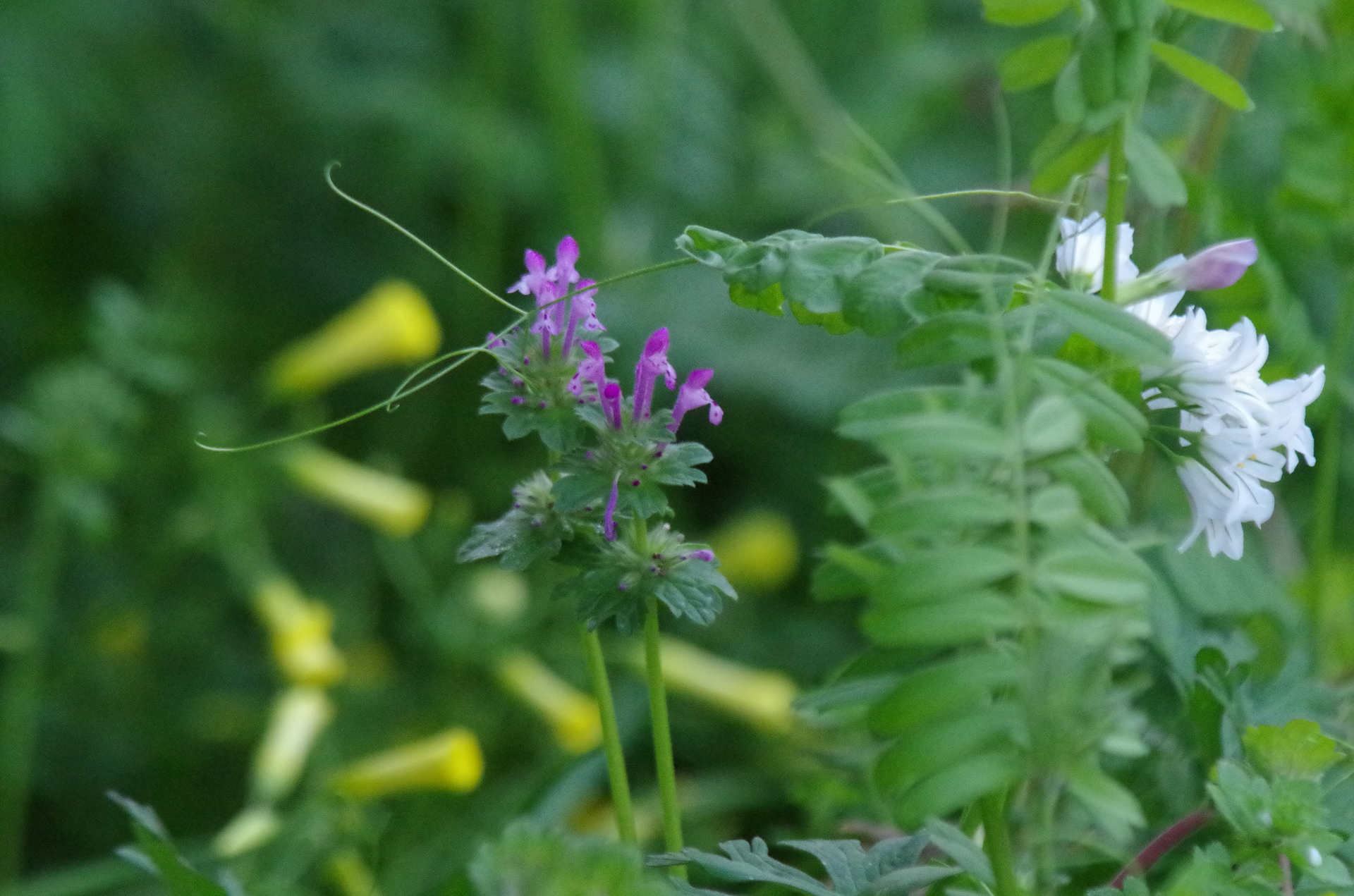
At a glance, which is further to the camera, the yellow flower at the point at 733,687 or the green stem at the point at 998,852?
the yellow flower at the point at 733,687

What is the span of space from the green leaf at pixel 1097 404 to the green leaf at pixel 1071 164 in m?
0.18

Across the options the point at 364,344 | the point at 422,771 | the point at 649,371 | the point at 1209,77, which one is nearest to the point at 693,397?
the point at 649,371

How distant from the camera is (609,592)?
0.45 m

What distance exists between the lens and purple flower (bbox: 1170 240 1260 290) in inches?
17.7

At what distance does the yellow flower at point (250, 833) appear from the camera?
0.80 m

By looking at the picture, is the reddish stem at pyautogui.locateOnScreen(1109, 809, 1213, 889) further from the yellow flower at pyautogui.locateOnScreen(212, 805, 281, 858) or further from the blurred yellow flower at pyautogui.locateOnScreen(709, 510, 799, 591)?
the blurred yellow flower at pyautogui.locateOnScreen(709, 510, 799, 591)

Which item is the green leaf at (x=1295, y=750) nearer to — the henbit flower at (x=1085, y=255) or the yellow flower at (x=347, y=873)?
the henbit flower at (x=1085, y=255)

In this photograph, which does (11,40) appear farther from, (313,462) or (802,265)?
(802,265)

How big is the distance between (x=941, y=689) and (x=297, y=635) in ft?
2.60

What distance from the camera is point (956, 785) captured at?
1.15ft


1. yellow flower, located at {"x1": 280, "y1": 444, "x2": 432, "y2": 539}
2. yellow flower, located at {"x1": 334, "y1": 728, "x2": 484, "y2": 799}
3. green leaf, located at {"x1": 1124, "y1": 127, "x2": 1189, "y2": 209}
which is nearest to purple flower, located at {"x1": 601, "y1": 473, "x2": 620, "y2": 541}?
green leaf, located at {"x1": 1124, "y1": 127, "x2": 1189, "y2": 209}

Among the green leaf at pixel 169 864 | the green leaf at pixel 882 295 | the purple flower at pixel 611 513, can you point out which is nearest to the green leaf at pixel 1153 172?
the green leaf at pixel 882 295

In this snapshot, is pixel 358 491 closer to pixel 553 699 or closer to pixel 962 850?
pixel 553 699

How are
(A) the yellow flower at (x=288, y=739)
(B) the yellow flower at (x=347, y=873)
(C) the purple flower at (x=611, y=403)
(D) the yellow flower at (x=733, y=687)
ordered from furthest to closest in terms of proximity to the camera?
(D) the yellow flower at (x=733, y=687)
(A) the yellow flower at (x=288, y=739)
(B) the yellow flower at (x=347, y=873)
(C) the purple flower at (x=611, y=403)
